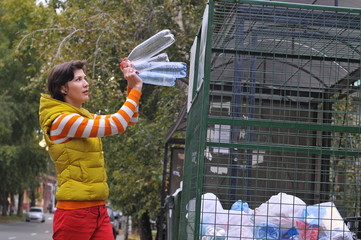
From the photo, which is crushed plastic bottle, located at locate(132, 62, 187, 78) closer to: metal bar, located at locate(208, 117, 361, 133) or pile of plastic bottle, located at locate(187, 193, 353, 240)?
metal bar, located at locate(208, 117, 361, 133)

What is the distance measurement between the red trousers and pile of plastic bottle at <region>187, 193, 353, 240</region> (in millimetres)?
786

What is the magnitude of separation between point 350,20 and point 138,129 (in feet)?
34.3

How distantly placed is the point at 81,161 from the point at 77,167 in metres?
0.04

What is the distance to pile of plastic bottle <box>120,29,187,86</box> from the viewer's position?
408 centimetres

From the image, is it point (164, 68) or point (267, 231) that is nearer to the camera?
point (164, 68)

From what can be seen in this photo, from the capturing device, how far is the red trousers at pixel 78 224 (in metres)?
3.76

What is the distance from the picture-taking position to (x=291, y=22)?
4664 mm

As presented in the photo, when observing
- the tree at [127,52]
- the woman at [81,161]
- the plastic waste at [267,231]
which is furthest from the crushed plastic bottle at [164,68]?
the tree at [127,52]

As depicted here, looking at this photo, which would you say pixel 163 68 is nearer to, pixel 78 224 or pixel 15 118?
pixel 78 224

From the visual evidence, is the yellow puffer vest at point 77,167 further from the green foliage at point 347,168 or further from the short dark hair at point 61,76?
the green foliage at point 347,168

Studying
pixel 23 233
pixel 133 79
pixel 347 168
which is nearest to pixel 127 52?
pixel 347 168

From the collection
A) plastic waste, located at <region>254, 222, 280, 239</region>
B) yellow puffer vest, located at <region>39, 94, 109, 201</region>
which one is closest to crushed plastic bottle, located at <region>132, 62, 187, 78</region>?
yellow puffer vest, located at <region>39, 94, 109, 201</region>

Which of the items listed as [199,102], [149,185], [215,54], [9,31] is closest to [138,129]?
[149,185]

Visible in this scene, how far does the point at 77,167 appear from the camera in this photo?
3.77 m
